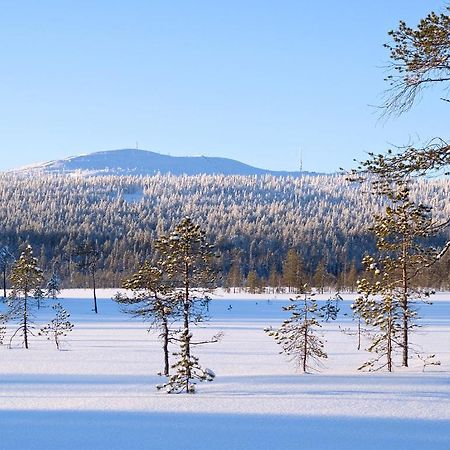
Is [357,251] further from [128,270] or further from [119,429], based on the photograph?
[119,429]

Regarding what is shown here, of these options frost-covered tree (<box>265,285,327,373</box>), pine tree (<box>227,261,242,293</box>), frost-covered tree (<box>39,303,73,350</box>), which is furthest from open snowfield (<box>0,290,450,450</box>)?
pine tree (<box>227,261,242,293</box>)

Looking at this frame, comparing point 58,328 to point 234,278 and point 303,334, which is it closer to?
point 303,334

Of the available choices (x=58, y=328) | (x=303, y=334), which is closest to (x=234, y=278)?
(x=58, y=328)

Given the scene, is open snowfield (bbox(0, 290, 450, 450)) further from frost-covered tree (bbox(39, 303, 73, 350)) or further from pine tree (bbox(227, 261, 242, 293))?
pine tree (bbox(227, 261, 242, 293))

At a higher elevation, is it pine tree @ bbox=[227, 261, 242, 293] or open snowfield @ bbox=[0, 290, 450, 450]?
open snowfield @ bbox=[0, 290, 450, 450]

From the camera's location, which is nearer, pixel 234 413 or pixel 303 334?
pixel 234 413

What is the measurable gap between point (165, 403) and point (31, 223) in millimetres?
185687

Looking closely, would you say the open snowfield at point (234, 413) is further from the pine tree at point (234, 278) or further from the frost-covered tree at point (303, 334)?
the pine tree at point (234, 278)

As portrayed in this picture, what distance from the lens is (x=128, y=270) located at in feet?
500

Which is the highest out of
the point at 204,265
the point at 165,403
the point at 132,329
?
the point at 204,265

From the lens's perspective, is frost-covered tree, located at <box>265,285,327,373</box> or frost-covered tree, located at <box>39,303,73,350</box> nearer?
frost-covered tree, located at <box>265,285,327,373</box>

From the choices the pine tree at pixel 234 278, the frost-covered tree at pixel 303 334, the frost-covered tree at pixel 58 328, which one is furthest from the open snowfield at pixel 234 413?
the pine tree at pixel 234 278

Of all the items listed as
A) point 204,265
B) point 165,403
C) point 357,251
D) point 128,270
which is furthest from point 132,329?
point 357,251

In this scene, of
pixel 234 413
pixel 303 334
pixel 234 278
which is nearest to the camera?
pixel 234 413
